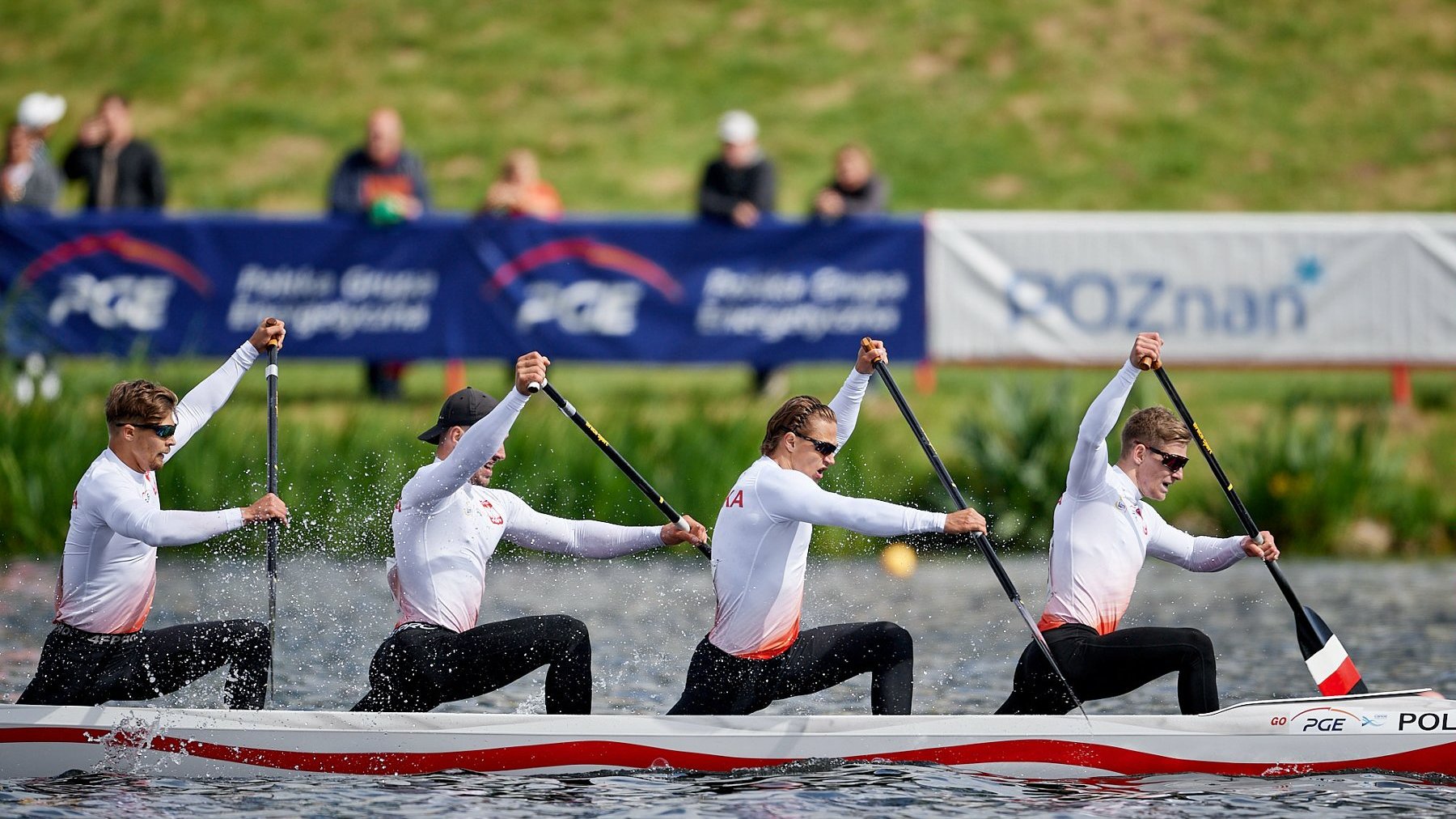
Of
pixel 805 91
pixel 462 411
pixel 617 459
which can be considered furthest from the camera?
pixel 805 91

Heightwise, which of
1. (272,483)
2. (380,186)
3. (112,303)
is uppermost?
(380,186)

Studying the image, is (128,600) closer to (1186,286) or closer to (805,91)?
(1186,286)

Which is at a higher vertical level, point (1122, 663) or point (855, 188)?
point (855, 188)

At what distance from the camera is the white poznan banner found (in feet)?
57.7

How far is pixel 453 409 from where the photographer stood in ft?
29.6

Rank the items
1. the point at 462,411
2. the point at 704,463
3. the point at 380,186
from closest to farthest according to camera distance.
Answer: the point at 462,411 → the point at 704,463 → the point at 380,186

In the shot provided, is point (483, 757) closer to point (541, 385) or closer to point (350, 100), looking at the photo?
point (541, 385)

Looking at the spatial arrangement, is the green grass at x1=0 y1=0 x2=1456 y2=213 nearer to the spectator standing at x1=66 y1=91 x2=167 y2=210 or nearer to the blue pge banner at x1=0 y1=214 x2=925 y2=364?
the spectator standing at x1=66 y1=91 x2=167 y2=210

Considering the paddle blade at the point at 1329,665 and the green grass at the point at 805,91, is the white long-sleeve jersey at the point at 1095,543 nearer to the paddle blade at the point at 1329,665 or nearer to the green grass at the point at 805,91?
the paddle blade at the point at 1329,665

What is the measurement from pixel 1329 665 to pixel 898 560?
598 cm

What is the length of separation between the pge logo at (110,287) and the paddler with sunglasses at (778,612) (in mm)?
9494

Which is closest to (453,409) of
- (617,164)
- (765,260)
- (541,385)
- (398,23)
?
(541,385)

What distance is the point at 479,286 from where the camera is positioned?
57.4ft

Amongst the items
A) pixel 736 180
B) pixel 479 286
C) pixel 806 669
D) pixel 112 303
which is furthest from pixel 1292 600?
pixel 112 303
